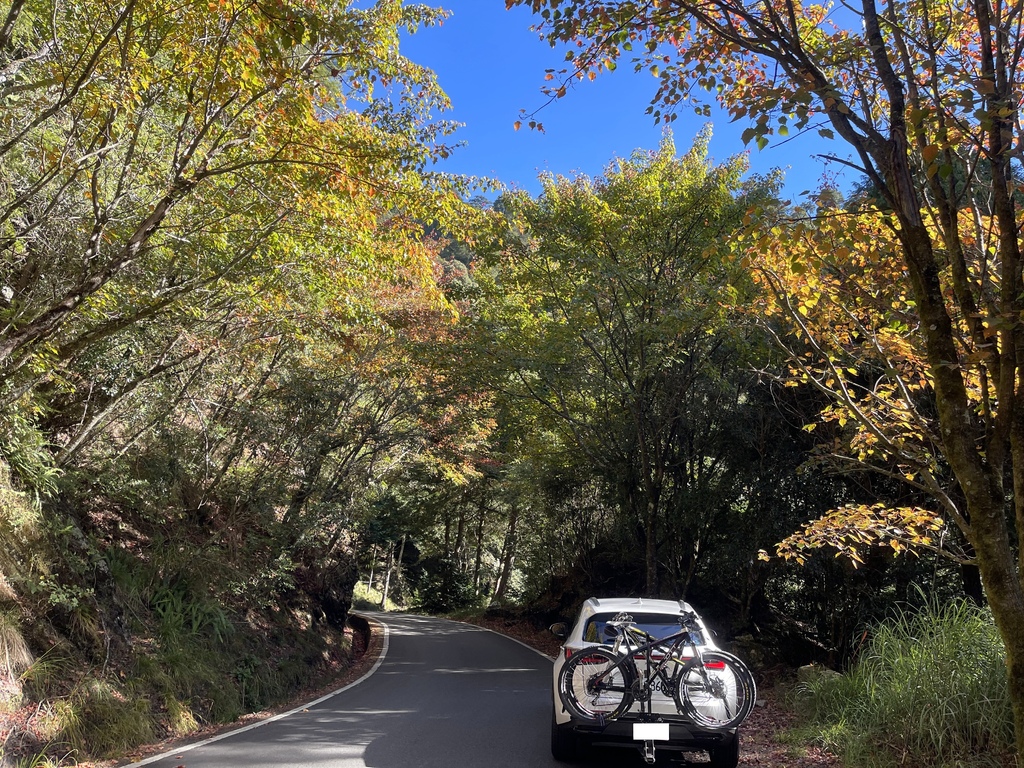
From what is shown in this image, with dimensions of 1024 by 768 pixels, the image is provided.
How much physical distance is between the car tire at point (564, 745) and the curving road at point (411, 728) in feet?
0.35

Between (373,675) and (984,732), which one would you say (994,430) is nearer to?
(984,732)

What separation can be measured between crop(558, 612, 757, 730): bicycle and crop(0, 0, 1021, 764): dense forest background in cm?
208

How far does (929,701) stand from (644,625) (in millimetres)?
2586

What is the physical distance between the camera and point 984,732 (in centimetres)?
555

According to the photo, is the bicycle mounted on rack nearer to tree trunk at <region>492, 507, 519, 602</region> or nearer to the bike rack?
the bike rack

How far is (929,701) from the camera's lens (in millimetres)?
6031

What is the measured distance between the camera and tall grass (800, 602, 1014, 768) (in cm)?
555

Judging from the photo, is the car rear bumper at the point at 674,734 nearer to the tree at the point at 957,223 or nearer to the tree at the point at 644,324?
the tree at the point at 957,223

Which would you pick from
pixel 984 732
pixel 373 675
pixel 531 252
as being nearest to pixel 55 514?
pixel 373 675

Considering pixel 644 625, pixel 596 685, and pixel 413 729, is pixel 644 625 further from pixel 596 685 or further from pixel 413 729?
pixel 413 729

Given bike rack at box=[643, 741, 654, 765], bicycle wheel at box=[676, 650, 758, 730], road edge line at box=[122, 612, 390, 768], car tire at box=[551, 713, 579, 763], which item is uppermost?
bicycle wheel at box=[676, 650, 758, 730]

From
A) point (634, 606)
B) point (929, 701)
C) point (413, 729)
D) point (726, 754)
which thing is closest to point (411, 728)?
point (413, 729)

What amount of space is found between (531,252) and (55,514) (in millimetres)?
10189

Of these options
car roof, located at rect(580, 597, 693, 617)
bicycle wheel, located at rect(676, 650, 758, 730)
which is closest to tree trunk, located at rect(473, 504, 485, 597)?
car roof, located at rect(580, 597, 693, 617)
